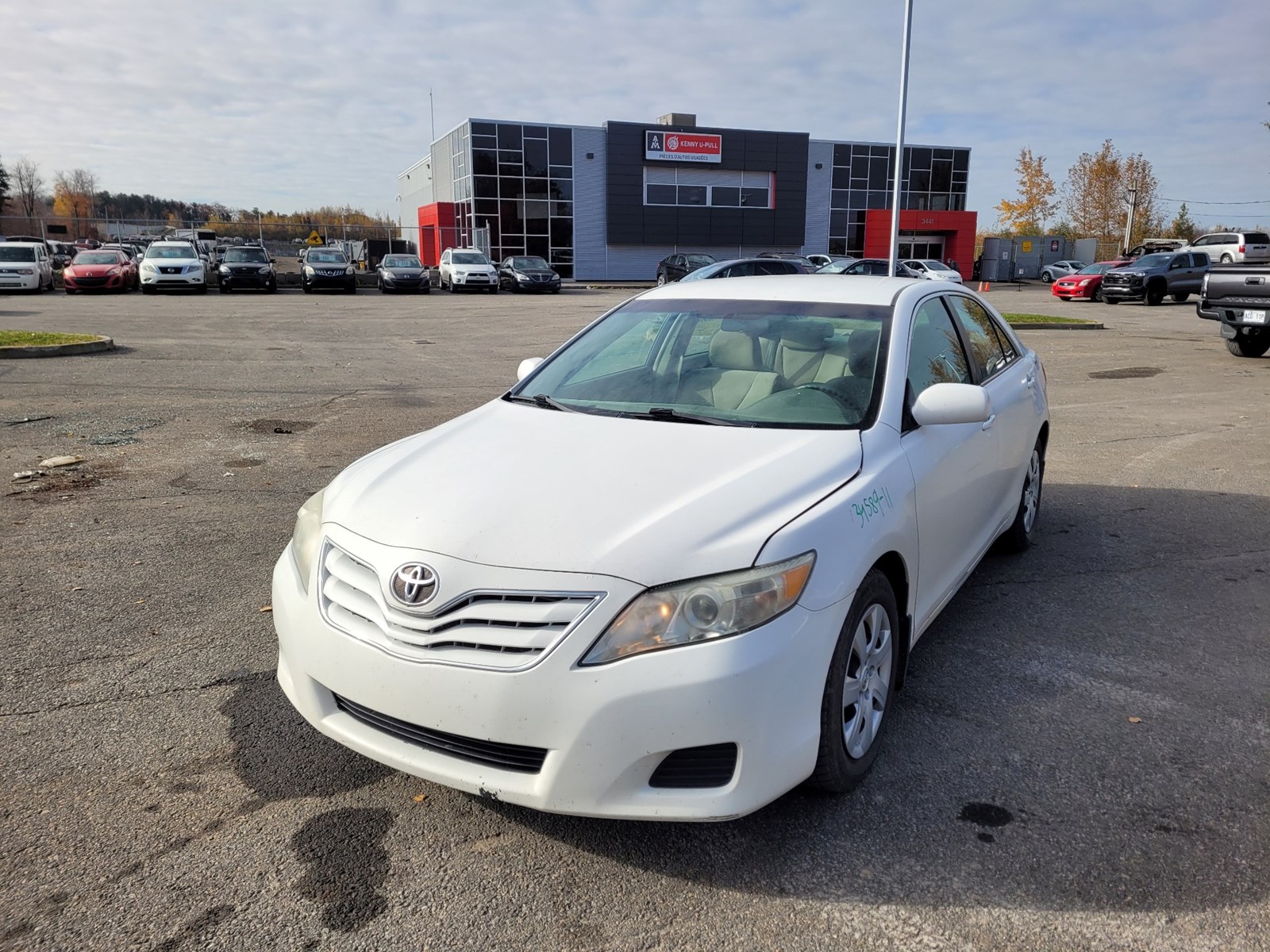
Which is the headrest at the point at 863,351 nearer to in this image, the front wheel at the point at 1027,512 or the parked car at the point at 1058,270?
the front wheel at the point at 1027,512

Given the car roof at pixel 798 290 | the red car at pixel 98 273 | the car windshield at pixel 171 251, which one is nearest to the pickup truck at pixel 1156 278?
the car windshield at pixel 171 251

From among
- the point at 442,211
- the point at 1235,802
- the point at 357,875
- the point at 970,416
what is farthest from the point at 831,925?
the point at 442,211

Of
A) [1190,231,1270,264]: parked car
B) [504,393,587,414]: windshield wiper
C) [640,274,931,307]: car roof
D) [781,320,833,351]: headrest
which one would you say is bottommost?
[504,393,587,414]: windshield wiper

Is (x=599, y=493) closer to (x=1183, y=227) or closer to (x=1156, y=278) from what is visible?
(x=1156, y=278)

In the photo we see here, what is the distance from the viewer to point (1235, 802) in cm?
307

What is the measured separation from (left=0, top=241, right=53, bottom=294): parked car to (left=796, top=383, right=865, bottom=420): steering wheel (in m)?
31.7

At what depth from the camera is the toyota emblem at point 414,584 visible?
2.66m

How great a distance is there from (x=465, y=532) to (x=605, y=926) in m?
1.13

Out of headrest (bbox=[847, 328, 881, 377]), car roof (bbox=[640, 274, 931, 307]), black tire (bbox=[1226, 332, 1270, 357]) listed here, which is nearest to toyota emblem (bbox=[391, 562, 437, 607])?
headrest (bbox=[847, 328, 881, 377])

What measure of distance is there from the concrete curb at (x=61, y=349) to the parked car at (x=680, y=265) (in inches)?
970

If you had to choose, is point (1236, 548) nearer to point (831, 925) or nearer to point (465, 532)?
point (831, 925)

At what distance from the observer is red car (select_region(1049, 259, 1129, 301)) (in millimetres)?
32938

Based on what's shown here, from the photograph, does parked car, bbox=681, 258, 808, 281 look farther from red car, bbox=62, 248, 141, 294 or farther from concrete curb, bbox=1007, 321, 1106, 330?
red car, bbox=62, 248, 141, 294

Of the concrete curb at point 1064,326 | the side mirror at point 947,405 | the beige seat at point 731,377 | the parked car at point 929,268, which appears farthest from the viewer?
the parked car at point 929,268
